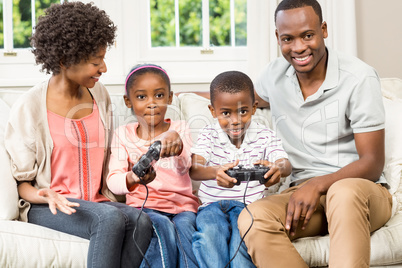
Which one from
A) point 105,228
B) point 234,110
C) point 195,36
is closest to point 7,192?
point 105,228

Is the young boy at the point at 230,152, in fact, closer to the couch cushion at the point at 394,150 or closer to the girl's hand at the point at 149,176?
the girl's hand at the point at 149,176

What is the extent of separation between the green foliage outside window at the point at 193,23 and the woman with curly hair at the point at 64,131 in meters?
1.07

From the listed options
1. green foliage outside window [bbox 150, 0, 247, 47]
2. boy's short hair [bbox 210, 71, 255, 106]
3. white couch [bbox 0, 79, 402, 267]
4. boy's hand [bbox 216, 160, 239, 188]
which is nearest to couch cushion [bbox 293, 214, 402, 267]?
white couch [bbox 0, 79, 402, 267]

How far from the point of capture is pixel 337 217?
4.86 feet

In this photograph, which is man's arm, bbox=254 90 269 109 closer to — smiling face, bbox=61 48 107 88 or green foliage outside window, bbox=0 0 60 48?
smiling face, bbox=61 48 107 88

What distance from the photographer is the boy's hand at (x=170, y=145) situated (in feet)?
5.46

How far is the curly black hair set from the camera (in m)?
1.76

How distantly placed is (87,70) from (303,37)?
31.1 inches

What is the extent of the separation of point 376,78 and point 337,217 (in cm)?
60

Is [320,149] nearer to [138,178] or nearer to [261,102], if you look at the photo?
[261,102]

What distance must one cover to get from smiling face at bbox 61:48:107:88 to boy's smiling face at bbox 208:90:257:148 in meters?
0.44

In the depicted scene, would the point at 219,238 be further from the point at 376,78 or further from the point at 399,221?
the point at 376,78

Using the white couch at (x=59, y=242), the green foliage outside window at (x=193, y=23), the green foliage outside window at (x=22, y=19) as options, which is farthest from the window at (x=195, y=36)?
the white couch at (x=59, y=242)

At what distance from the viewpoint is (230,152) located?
1.84 meters
